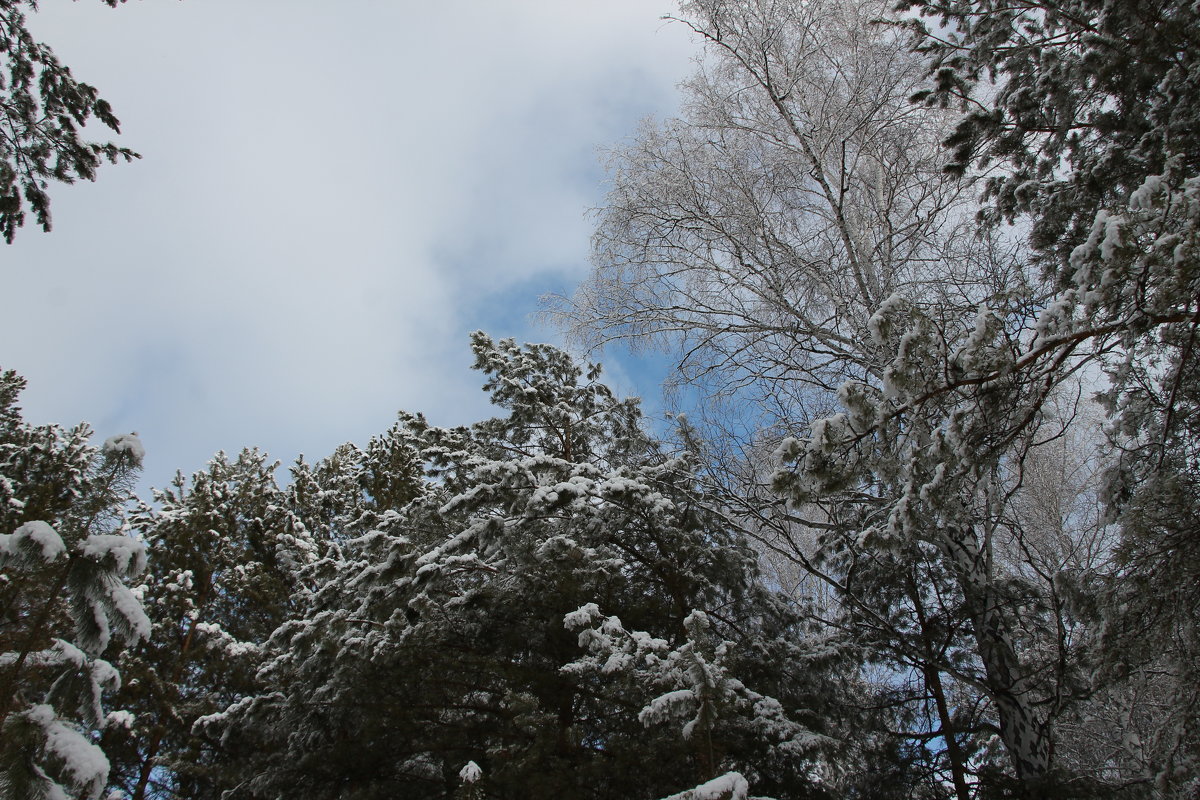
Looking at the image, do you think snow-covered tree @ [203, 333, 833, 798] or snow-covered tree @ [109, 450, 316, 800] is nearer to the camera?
snow-covered tree @ [203, 333, 833, 798]

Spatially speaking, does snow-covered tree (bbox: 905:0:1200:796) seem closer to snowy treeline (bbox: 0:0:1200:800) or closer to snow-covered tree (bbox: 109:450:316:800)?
snowy treeline (bbox: 0:0:1200:800)

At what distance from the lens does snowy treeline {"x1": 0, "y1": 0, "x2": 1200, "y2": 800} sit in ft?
10.9

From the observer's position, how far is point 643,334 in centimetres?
796

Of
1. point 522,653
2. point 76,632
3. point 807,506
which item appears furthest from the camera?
point 522,653

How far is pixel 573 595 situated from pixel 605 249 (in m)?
4.02

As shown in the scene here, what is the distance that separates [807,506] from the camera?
18.2 feet

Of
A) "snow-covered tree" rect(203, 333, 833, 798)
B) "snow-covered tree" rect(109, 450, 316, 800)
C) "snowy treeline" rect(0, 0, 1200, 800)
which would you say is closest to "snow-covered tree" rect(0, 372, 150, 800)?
"snowy treeline" rect(0, 0, 1200, 800)

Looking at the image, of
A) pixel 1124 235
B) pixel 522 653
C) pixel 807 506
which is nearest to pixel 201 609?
pixel 522 653

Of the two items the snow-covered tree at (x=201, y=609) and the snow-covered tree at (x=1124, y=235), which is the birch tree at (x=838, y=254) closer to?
the snow-covered tree at (x=1124, y=235)

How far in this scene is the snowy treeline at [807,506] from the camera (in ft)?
10.9

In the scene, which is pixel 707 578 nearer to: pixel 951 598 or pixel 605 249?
pixel 951 598

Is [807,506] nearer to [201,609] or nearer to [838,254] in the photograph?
[838,254]

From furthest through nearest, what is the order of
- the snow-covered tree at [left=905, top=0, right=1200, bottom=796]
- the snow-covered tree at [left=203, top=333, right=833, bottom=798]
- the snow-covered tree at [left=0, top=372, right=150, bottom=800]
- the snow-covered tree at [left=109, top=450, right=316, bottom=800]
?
the snow-covered tree at [left=109, top=450, right=316, bottom=800]
the snow-covered tree at [left=203, top=333, right=833, bottom=798]
the snow-covered tree at [left=905, top=0, right=1200, bottom=796]
the snow-covered tree at [left=0, top=372, right=150, bottom=800]

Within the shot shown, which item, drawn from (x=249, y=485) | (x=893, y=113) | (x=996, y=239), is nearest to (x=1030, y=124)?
(x=996, y=239)
